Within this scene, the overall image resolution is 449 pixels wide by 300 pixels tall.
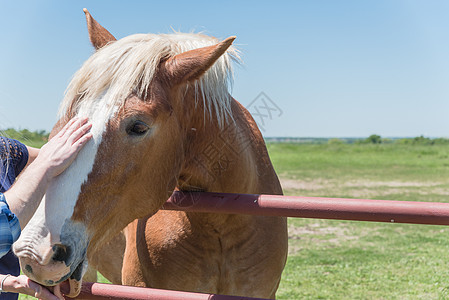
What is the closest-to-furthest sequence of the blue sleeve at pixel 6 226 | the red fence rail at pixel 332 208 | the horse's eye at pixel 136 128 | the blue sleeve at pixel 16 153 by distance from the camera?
the blue sleeve at pixel 6 226 → the red fence rail at pixel 332 208 → the horse's eye at pixel 136 128 → the blue sleeve at pixel 16 153

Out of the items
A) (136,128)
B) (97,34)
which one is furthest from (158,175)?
(97,34)

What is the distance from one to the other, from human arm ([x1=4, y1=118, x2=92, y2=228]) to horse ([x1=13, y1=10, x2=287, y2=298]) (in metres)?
0.04

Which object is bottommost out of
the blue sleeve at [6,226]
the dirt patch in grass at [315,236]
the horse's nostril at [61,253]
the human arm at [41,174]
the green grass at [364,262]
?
the dirt patch in grass at [315,236]

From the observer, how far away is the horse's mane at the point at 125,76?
168 cm

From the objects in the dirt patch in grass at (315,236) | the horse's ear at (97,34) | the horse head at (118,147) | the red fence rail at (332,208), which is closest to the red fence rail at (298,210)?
the red fence rail at (332,208)

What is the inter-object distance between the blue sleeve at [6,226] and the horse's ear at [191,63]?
84 cm

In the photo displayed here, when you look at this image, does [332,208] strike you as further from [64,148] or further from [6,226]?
[6,226]

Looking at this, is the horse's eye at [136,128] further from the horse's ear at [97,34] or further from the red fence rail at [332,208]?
the horse's ear at [97,34]

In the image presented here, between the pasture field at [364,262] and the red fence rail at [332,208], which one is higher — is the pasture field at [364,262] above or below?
below

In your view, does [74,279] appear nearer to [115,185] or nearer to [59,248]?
[59,248]

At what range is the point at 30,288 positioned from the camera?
60.6 inches

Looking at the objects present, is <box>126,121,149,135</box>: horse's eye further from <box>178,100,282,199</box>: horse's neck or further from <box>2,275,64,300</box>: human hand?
<box>2,275,64,300</box>: human hand

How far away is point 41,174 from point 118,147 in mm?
307

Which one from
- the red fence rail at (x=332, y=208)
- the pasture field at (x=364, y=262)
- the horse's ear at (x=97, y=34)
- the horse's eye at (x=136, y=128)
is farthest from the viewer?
the pasture field at (x=364, y=262)
